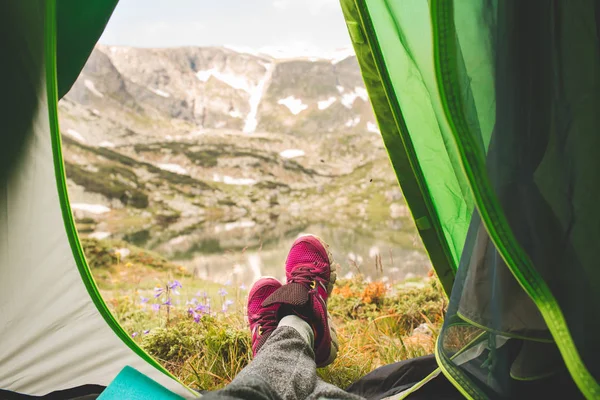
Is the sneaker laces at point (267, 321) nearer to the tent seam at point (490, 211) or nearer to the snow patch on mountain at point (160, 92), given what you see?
the tent seam at point (490, 211)

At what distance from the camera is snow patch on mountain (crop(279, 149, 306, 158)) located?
64512 millimetres

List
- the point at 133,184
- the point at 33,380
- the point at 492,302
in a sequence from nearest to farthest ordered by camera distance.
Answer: the point at 492,302 < the point at 33,380 < the point at 133,184

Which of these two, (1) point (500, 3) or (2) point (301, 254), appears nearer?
(1) point (500, 3)

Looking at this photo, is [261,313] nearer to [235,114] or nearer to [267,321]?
[267,321]

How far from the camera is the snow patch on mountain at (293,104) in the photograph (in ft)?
273

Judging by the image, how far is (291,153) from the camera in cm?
6594

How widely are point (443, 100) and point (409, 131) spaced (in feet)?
1.33

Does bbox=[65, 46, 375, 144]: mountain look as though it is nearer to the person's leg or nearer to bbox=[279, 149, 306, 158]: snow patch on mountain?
bbox=[279, 149, 306, 158]: snow patch on mountain

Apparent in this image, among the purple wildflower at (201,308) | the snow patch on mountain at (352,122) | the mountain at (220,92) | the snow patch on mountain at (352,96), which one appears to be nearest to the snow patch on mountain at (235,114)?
the mountain at (220,92)

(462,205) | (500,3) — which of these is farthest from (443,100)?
(462,205)

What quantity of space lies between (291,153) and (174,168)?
16.8 meters

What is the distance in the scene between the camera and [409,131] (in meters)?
1.22

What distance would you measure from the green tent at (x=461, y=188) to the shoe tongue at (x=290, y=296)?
0.34 metres

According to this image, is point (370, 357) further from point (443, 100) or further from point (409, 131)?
point (443, 100)
